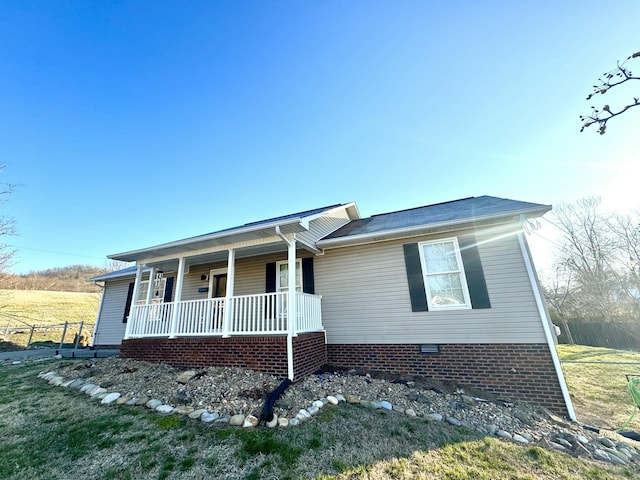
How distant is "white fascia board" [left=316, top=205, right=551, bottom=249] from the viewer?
5.63 meters

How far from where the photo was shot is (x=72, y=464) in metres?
3.01

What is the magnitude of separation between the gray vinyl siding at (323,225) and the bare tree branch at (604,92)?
524 centimetres

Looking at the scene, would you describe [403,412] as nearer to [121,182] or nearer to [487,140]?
[487,140]

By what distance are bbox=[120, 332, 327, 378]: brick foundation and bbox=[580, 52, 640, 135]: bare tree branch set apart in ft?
18.9

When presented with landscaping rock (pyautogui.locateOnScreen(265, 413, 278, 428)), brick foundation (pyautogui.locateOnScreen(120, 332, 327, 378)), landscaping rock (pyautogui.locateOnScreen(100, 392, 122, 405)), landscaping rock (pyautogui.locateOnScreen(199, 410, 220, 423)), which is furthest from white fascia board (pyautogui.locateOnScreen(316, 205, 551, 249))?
landscaping rock (pyautogui.locateOnScreen(100, 392, 122, 405))

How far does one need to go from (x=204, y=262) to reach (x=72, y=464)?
6.54m

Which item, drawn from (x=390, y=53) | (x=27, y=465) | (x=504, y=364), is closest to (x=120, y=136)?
(x=390, y=53)

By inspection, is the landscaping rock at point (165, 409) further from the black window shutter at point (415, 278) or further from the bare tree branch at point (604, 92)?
the bare tree branch at point (604, 92)

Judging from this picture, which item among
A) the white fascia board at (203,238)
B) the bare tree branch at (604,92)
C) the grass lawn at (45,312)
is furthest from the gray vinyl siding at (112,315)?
the bare tree branch at (604,92)

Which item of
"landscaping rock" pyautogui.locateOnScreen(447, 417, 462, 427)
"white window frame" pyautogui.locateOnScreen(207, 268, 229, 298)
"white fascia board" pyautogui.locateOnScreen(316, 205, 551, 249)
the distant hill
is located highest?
the distant hill

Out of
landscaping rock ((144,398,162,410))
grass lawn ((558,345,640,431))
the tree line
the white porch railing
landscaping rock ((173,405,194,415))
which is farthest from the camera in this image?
the tree line

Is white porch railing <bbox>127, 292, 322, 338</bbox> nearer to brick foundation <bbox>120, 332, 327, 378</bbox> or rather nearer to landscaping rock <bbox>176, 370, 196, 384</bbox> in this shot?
brick foundation <bbox>120, 332, 327, 378</bbox>

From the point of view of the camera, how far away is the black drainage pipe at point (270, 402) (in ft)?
12.9

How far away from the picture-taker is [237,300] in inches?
262
